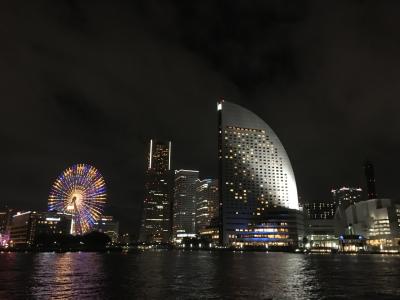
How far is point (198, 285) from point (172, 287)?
4198mm

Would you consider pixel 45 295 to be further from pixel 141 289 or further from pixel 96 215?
pixel 96 215

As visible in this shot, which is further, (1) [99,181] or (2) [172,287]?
(1) [99,181]

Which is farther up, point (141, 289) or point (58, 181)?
point (58, 181)

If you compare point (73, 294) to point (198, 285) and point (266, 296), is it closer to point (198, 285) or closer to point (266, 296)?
point (198, 285)

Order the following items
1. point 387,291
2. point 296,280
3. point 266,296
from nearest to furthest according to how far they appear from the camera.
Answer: point 266,296, point 387,291, point 296,280

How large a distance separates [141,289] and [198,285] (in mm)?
8126

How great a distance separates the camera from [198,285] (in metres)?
51.5

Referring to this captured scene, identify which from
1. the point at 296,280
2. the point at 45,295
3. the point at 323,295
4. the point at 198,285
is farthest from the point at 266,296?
the point at 45,295

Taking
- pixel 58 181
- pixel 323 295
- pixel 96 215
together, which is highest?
pixel 58 181

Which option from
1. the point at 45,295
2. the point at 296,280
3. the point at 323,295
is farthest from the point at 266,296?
the point at 45,295

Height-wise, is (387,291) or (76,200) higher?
(76,200)

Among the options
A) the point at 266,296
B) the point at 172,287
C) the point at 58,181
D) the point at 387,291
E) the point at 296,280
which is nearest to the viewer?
the point at 266,296

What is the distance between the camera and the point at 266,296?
135ft

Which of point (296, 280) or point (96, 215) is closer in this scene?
point (296, 280)
